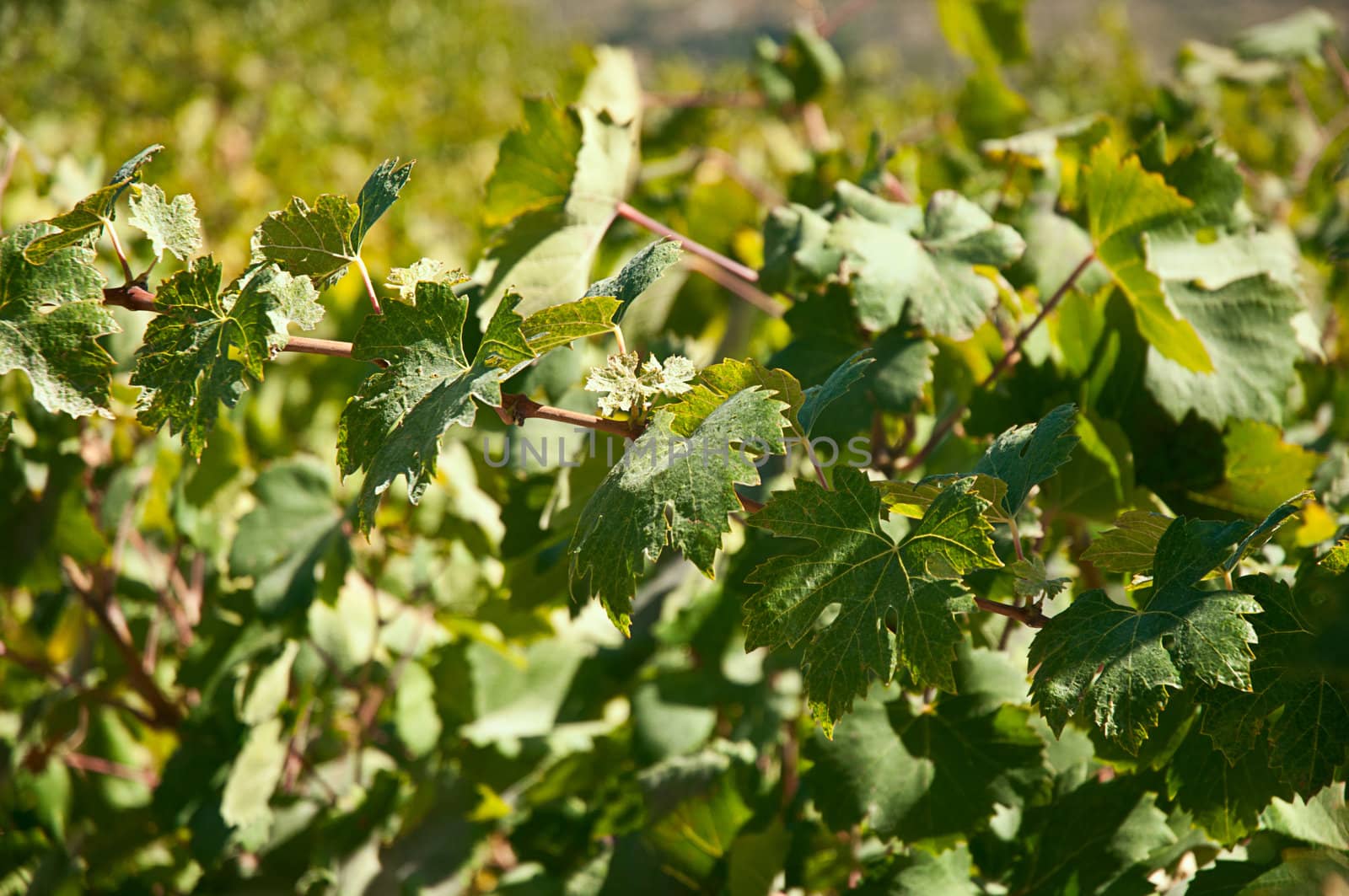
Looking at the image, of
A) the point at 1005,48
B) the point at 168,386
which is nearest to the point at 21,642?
the point at 168,386

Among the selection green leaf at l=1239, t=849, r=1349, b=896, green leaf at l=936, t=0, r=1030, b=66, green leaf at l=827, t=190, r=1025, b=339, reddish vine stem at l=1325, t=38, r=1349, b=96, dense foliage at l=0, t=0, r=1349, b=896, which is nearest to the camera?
green leaf at l=1239, t=849, r=1349, b=896

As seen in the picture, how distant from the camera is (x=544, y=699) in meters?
1.18

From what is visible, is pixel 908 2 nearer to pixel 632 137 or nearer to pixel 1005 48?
pixel 1005 48

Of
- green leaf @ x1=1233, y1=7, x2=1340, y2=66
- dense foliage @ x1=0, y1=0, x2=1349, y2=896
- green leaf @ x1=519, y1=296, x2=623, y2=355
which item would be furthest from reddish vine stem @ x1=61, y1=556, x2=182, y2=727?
green leaf @ x1=1233, y1=7, x2=1340, y2=66

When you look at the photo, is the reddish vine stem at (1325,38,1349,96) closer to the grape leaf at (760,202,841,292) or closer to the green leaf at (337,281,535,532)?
the grape leaf at (760,202,841,292)

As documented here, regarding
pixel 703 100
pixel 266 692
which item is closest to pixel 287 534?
pixel 266 692

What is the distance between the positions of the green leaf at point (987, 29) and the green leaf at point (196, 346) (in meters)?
1.28

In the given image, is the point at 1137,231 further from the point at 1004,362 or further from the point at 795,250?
the point at 795,250

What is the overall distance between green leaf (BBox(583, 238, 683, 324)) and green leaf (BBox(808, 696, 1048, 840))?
400mm

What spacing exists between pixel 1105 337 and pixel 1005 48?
846mm

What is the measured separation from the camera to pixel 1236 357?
87 centimetres

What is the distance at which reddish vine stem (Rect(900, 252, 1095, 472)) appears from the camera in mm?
861

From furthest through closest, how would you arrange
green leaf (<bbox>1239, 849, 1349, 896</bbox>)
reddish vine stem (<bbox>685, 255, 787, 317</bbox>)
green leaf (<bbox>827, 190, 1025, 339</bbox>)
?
1. reddish vine stem (<bbox>685, 255, 787, 317</bbox>)
2. green leaf (<bbox>827, 190, 1025, 339</bbox>)
3. green leaf (<bbox>1239, 849, 1349, 896</bbox>)

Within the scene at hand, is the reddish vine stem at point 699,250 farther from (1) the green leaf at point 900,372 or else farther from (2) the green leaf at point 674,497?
(2) the green leaf at point 674,497
